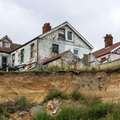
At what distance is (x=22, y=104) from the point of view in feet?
74.2

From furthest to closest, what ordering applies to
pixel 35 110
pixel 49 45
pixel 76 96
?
pixel 49 45 < pixel 76 96 < pixel 35 110

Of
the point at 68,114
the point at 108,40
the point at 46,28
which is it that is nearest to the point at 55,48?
the point at 46,28

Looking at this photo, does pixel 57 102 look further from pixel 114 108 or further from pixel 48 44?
pixel 48 44

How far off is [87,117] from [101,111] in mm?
763

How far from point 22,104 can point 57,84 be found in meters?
2.56

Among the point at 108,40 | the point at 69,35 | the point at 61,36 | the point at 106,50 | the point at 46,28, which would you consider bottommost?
the point at 106,50

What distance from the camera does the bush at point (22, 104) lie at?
73.7 ft

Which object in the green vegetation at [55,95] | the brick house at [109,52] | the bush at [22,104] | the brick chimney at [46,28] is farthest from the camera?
the brick chimney at [46,28]

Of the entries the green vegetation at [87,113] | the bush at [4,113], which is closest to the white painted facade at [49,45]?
the bush at [4,113]

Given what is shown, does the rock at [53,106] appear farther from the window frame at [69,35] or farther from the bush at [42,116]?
the window frame at [69,35]

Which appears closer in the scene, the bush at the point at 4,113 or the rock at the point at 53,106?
the bush at the point at 4,113

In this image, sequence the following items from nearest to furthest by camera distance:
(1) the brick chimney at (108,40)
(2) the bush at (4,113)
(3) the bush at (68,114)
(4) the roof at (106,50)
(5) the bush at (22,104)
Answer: (3) the bush at (68,114) → (2) the bush at (4,113) → (5) the bush at (22,104) → (4) the roof at (106,50) → (1) the brick chimney at (108,40)

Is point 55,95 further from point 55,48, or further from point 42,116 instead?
point 55,48

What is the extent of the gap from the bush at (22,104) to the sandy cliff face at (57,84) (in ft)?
1.76
